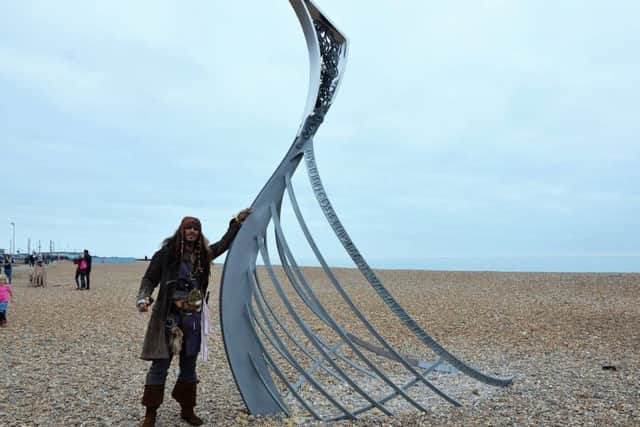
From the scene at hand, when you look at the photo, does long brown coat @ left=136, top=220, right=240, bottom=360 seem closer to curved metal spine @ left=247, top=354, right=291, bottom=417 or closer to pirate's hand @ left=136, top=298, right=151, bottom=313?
pirate's hand @ left=136, top=298, right=151, bottom=313

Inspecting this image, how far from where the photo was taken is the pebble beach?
582 cm

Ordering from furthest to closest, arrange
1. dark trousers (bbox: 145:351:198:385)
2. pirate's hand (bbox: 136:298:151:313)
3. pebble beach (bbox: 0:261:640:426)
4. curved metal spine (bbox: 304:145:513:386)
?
pebble beach (bbox: 0:261:640:426)
curved metal spine (bbox: 304:145:513:386)
dark trousers (bbox: 145:351:198:385)
pirate's hand (bbox: 136:298:151:313)

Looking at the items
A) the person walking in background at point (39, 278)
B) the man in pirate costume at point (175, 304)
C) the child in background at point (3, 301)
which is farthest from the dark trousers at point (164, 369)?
the person walking in background at point (39, 278)

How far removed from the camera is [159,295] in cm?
491

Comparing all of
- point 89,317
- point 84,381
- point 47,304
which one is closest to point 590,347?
point 84,381

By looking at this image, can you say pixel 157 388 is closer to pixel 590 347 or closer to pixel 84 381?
pixel 84 381

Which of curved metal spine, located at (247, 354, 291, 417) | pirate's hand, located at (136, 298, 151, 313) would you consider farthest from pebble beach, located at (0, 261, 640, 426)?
pirate's hand, located at (136, 298, 151, 313)

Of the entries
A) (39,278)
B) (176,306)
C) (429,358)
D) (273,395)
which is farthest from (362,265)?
(39,278)

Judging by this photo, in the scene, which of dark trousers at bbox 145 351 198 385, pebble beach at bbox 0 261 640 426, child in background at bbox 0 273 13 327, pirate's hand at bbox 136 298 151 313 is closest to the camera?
pirate's hand at bbox 136 298 151 313

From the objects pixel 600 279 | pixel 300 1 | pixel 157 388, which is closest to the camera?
pixel 157 388

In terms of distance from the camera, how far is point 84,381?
7.32m

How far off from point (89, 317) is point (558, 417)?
10797mm

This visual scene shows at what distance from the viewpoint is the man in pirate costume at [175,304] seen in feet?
15.9

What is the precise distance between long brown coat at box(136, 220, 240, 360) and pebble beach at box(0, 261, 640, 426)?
1.04 meters
